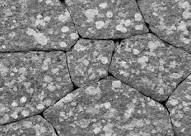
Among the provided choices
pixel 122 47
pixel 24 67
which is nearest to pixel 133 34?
pixel 122 47

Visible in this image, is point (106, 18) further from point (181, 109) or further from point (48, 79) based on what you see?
point (181, 109)

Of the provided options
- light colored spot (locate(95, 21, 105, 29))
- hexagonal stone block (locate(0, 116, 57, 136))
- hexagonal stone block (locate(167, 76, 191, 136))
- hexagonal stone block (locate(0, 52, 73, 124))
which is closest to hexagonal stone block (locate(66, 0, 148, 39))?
light colored spot (locate(95, 21, 105, 29))

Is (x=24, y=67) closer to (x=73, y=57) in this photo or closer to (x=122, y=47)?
(x=73, y=57)

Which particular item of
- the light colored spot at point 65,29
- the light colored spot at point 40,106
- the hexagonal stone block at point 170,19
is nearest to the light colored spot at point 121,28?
the hexagonal stone block at point 170,19

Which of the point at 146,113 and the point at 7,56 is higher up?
the point at 7,56

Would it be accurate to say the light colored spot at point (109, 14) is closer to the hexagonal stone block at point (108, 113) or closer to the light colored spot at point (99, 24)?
the light colored spot at point (99, 24)

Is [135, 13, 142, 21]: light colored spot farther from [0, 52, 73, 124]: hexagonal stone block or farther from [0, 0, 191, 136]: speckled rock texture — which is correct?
[0, 52, 73, 124]: hexagonal stone block

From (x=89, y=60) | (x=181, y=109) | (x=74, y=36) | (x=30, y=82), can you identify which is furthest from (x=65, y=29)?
Result: (x=181, y=109)

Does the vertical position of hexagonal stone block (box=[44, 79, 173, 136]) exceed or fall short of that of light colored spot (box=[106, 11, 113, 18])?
it falls short
